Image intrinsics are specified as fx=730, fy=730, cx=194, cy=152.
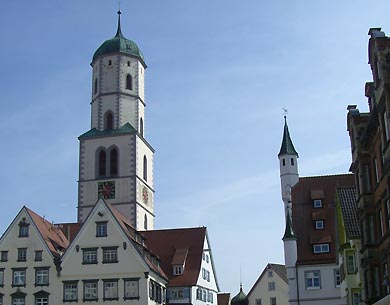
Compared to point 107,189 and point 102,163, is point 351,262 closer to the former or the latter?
point 107,189

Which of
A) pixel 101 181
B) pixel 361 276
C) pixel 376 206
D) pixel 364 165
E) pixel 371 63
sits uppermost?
pixel 101 181

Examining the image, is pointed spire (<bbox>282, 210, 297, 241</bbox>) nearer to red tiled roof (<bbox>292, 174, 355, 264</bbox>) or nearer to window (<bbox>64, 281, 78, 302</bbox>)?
red tiled roof (<bbox>292, 174, 355, 264</bbox>)

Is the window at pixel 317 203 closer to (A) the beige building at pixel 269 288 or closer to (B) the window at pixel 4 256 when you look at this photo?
(B) the window at pixel 4 256

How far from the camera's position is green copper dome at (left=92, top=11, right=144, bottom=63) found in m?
89.3

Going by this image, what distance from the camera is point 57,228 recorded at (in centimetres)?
7356

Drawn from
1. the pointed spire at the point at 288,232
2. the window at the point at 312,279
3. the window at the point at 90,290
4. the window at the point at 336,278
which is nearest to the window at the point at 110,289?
the window at the point at 90,290

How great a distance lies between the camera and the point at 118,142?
277 ft

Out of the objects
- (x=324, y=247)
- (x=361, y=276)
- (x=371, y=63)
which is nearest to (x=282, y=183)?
(x=324, y=247)

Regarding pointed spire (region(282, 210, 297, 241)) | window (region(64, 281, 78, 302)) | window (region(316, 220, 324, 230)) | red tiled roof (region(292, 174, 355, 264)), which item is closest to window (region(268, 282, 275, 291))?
red tiled roof (region(292, 174, 355, 264))

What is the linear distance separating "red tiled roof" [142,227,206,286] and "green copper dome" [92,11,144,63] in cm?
2461

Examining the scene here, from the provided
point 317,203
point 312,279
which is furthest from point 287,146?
point 312,279

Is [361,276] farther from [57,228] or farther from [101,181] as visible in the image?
[101,181]

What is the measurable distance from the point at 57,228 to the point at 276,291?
3349 cm

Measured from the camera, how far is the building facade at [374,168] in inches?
1307
